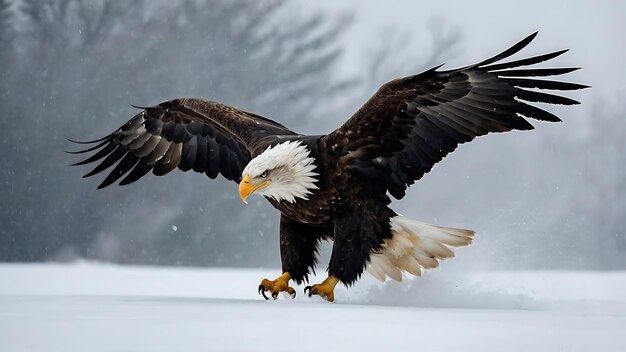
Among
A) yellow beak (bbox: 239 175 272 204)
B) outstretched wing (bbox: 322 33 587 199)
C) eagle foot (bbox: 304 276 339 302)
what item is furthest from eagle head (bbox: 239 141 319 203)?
eagle foot (bbox: 304 276 339 302)

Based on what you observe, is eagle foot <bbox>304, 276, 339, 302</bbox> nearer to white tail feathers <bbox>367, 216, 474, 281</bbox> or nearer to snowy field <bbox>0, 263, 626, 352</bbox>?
snowy field <bbox>0, 263, 626, 352</bbox>

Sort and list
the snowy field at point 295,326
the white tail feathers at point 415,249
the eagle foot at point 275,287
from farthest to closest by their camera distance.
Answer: the white tail feathers at point 415,249 → the eagle foot at point 275,287 → the snowy field at point 295,326

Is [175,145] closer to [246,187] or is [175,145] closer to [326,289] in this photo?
[246,187]

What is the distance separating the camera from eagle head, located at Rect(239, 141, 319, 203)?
4059 millimetres

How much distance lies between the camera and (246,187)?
157 inches

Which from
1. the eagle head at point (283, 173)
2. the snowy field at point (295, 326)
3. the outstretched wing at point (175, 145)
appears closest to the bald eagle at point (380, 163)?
the eagle head at point (283, 173)

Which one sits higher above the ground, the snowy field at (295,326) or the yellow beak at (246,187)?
the yellow beak at (246,187)

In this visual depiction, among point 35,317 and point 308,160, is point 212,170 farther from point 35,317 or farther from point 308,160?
point 35,317

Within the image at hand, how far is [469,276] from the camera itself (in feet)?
16.1

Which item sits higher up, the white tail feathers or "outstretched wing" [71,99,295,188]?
"outstretched wing" [71,99,295,188]

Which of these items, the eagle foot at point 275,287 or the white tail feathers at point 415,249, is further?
the white tail feathers at point 415,249

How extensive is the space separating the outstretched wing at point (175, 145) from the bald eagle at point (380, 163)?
24.4 inches

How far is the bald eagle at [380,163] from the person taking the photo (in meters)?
4.02

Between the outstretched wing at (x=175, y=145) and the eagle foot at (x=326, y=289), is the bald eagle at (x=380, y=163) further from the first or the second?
the outstretched wing at (x=175, y=145)
